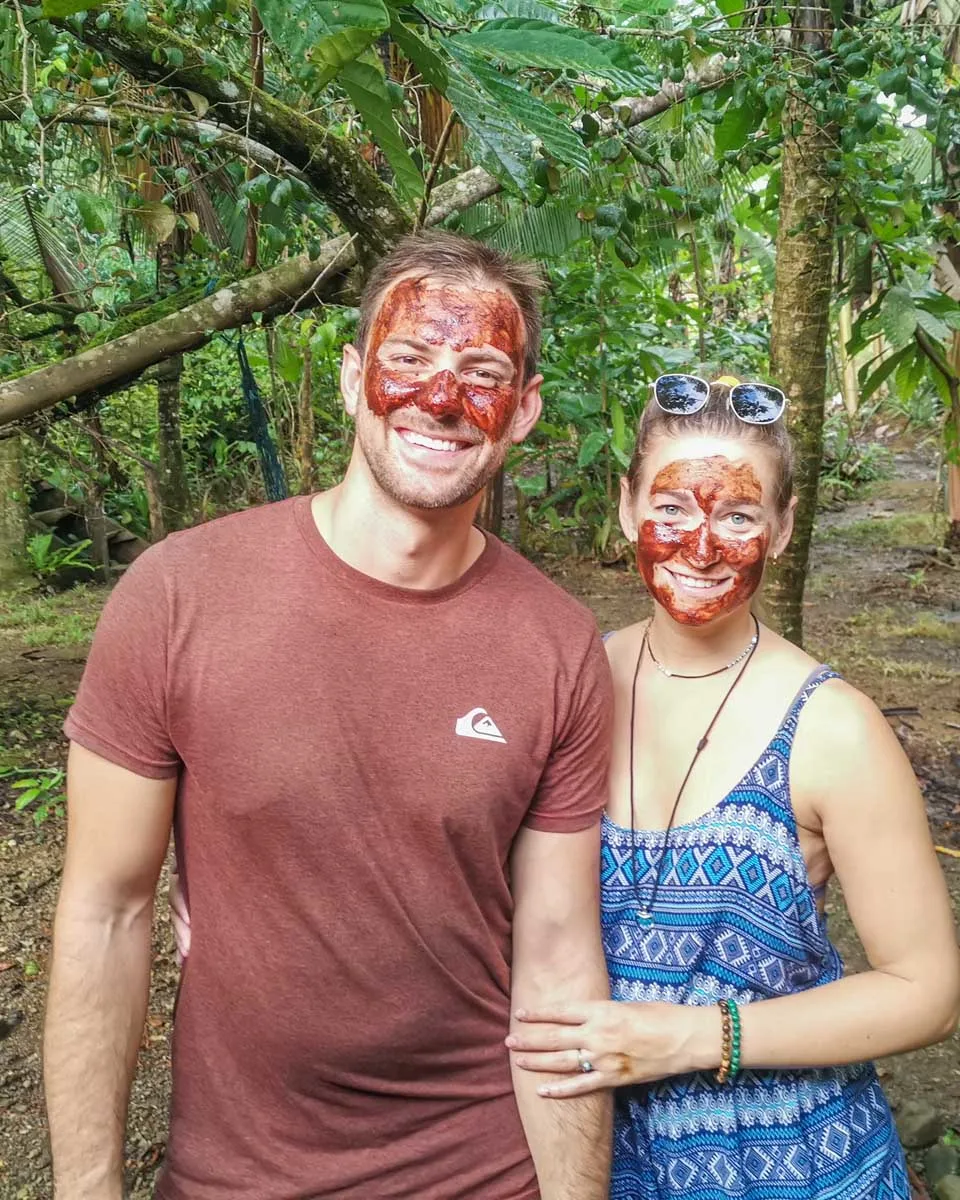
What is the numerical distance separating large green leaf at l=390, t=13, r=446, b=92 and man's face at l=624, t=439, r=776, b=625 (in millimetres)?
1076

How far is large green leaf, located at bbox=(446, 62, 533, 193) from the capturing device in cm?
99

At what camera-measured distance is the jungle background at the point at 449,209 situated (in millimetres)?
1419

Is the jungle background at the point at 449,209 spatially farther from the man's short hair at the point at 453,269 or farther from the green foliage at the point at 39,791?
the man's short hair at the point at 453,269

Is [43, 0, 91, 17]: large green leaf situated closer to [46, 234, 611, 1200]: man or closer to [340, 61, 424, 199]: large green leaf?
[340, 61, 424, 199]: large green leaf

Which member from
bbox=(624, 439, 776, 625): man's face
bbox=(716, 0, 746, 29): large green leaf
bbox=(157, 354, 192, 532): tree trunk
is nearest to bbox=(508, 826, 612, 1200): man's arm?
bbox=(624, 439, 776, 625): man's face

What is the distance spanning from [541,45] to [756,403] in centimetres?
103

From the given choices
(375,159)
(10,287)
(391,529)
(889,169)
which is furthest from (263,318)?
(391,529)

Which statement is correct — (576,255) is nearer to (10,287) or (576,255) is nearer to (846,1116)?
(10,287)

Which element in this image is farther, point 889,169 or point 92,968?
point 889,169

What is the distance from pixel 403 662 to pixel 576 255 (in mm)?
5411

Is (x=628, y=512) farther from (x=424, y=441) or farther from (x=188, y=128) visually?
(x=188, y=128)

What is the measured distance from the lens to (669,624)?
1.94 meters

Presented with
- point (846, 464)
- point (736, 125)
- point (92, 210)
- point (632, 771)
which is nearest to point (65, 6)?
point (632, 771)

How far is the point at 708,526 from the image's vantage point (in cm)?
190
